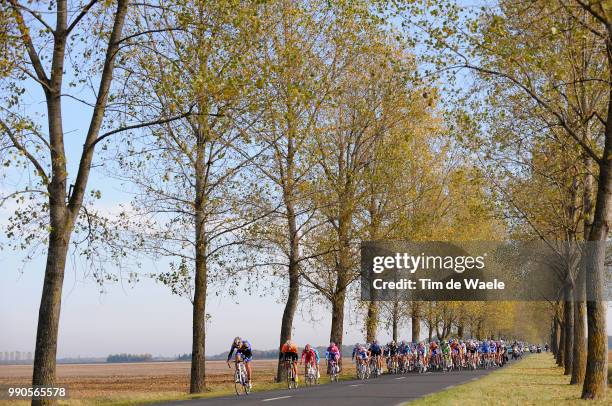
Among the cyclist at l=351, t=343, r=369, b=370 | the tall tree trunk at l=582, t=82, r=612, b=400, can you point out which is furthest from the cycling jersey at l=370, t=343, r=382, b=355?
the tall tree trunk at l=582, t=82, r=612, b=400

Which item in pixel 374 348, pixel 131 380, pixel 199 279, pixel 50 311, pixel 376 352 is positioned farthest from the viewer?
pixel 131 380

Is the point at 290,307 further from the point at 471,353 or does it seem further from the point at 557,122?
the point at 471,353

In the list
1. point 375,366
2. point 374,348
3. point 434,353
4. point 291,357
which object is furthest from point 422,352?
point 291,357

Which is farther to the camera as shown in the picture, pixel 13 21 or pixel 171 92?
pixel 171 92

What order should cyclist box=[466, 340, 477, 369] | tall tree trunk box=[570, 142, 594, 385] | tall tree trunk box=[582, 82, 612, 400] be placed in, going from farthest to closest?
cyclist box=[466, 340, 477, 369], tall tree trunk box=[570, 142, 594, 385], tall tree trunk box=[582, 82, 612, 400]

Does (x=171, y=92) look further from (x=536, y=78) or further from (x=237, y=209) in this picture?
(x=536, y=78)

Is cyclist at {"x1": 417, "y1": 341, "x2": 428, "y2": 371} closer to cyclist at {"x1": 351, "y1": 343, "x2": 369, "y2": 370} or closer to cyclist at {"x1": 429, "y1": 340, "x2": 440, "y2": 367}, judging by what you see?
cyclist at {"x1": 429, "y1": 340, "x2": 440, "y2": 367}

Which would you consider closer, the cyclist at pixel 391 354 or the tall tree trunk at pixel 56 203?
the tall tree trunk at pixel 56 203

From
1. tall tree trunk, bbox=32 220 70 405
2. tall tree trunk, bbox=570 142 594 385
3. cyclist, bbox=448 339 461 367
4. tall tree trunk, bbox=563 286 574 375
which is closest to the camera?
tall tree trunk, bbox=32 220 70 405

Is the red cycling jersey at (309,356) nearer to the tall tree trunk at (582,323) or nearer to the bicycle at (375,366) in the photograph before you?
the bicycle at (375,366)

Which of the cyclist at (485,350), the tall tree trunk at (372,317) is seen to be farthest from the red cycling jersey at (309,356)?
the cyclist at (485,350)

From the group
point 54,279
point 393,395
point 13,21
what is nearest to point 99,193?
point 54,279

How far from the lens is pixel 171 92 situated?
20.0 m

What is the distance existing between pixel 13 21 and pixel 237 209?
1324cm
